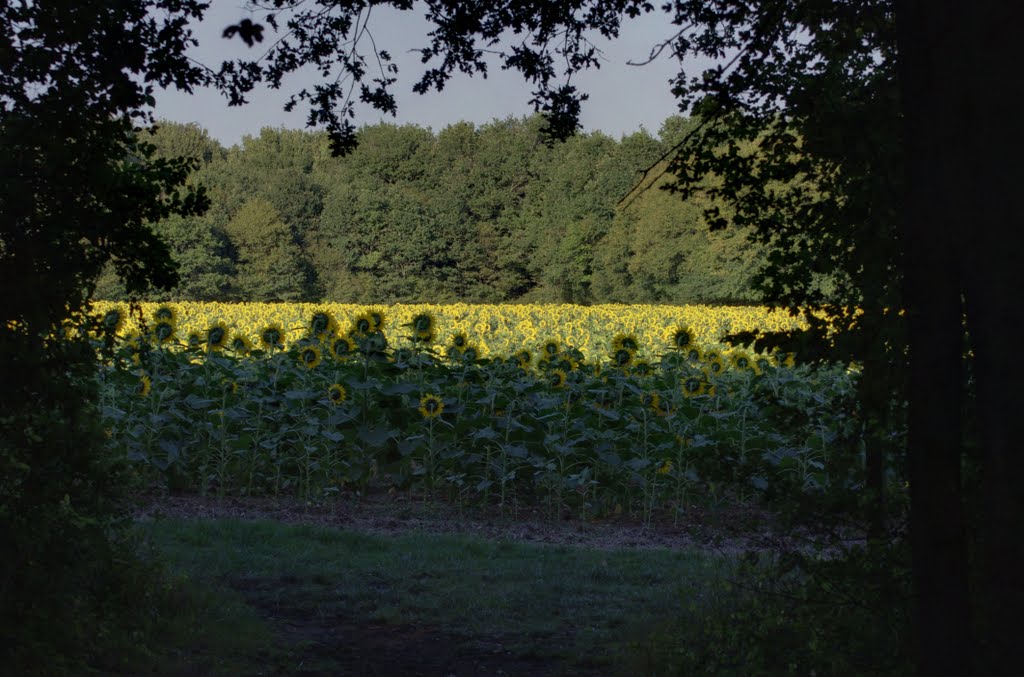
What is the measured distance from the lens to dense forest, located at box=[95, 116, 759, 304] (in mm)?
51844

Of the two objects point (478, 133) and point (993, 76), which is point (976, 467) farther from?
point (478, 133)

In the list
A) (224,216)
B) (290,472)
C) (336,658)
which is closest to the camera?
(336,658)

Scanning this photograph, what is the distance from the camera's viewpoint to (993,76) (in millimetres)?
2750

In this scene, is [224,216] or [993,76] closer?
[993,76]

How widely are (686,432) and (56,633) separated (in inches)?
244

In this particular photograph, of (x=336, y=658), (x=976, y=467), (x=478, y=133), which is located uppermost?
Answer: (x=478, y=133)

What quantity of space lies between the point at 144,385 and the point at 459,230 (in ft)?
156

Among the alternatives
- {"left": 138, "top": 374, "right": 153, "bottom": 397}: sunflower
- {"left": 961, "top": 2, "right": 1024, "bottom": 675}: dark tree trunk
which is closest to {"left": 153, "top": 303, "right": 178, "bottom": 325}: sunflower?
{"left": 138, "top": 374, "right": 153, "bottom": 397}: sunflower

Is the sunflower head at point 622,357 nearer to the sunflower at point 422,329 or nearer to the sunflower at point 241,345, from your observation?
the sunflower at point 422,329

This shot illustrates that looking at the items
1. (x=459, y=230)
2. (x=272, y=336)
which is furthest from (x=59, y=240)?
(x=459, y=230)

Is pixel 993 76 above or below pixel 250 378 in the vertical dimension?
above

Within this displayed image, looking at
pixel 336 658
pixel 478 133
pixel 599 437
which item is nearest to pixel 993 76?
pixel 336 658

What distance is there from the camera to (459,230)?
5703 cm

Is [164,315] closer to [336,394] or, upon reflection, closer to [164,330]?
[164,330]
